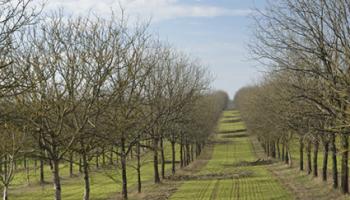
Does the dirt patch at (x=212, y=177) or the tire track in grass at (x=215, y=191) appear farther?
the dirt patch at (x=212, y=177)

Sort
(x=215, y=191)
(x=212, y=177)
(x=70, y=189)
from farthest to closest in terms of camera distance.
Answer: (x=212, y=177) < (x=70, y=189) < (x=215, y=191)

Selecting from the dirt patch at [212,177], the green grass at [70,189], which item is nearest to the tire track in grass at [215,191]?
the dirt patch at [212,177]

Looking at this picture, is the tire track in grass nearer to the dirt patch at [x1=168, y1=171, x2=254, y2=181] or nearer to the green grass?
the dirt patch at [x1=168, y1=171, x2=254, y2=181]

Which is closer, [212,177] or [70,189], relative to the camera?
[70,189]

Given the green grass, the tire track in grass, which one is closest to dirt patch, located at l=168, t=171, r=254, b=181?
the green grass

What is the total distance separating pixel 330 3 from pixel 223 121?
141 metres

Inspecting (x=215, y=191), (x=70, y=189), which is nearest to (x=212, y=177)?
(x=215, y=191)

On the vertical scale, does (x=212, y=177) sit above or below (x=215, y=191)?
below

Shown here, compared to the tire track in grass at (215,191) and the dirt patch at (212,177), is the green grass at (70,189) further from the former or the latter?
the tire track in grass at (215,191)

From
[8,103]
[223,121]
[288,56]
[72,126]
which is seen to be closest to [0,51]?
[8,103]

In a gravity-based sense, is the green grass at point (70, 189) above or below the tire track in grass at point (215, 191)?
below

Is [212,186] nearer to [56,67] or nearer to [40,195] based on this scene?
[40,195]

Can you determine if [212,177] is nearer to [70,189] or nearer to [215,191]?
[215,191]

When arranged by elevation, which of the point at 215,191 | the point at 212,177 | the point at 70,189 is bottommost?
the point at 70,189
